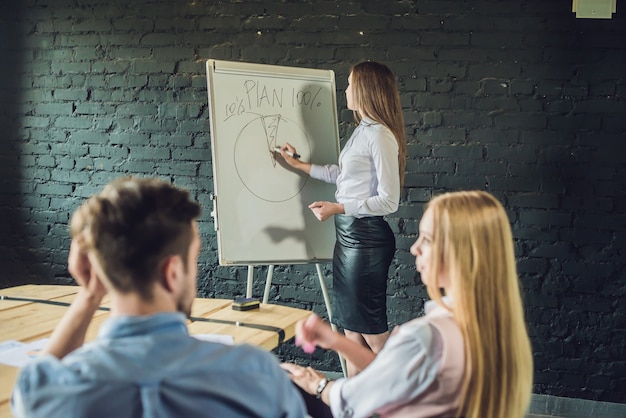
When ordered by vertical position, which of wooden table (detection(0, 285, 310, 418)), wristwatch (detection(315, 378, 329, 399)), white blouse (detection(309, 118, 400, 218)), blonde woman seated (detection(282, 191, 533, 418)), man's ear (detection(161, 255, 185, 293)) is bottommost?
wristwatch (detection(315, 378, 329, 399))

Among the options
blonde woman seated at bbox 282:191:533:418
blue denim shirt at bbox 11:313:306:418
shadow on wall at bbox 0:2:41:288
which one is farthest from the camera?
shadow on wall at bbox 0:2:41:288

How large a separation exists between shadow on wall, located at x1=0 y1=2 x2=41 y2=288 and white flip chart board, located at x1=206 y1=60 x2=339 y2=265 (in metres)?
1.54

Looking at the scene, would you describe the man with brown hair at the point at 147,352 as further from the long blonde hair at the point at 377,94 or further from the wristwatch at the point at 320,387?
the long blonde hair at the point at 377,94

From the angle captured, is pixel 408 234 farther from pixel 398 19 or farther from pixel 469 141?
→ pixel 398 19

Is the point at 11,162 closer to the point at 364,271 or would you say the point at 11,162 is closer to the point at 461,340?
the point at 364,271

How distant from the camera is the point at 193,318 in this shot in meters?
1.94

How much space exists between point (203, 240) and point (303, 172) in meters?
0.84

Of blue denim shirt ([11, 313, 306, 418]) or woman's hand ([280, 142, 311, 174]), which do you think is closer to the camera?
blue denim shirt ([11, 313, 306, 418])

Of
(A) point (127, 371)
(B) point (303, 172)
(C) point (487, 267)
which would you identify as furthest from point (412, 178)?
(A) point (127, 371)

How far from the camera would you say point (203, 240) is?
3463mm

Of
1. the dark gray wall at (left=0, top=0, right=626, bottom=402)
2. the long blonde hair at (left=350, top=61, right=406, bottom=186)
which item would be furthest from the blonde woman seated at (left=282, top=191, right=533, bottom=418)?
the dark gray wall at (left=0, top=0, right=626, bottom=402)

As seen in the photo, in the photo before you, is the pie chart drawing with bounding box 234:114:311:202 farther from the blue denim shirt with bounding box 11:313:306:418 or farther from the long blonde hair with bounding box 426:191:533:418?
the blue denim shirt with bounding box 11:313:306:418

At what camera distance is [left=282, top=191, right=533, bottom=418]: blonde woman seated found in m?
1.15

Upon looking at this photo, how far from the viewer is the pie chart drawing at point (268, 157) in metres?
2.85
